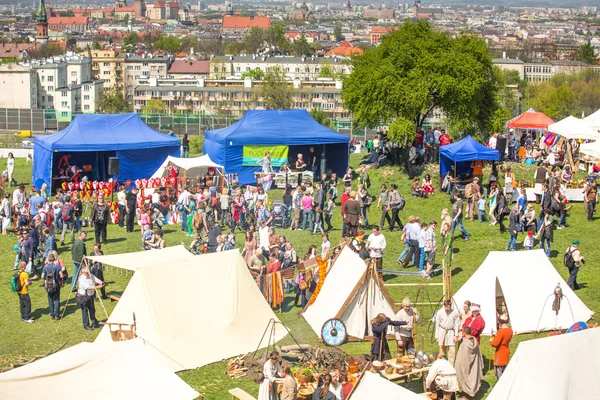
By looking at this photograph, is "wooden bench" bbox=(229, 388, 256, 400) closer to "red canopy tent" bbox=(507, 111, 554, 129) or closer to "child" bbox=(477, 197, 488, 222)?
"child" bbox=(477, 197, 488, 222)

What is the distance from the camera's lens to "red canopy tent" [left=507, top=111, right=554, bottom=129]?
3581cm

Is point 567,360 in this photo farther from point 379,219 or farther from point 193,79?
point 193,79

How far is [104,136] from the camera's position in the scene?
29.5 metres

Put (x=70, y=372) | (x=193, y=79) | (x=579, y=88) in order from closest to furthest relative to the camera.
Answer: (x=70, y=372)
(x=579, y=88)
(x=193, y=79)

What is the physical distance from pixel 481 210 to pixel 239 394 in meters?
12.2

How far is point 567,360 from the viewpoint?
37.8ft

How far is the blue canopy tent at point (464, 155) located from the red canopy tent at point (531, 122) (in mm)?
10360

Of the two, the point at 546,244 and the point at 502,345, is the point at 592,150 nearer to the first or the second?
the point at 546,244

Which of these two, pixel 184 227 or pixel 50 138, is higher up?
pixel 50 138

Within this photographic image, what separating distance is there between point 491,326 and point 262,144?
1434 centimetres

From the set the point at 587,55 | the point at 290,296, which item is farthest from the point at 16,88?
the point at 290,296

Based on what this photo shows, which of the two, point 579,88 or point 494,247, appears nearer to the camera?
point 494,247

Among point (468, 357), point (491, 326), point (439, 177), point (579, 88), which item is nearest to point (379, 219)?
point (439, 177)

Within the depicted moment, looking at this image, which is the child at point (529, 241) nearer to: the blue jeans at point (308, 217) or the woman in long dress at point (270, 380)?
the blue jeans at point (308, 217)
